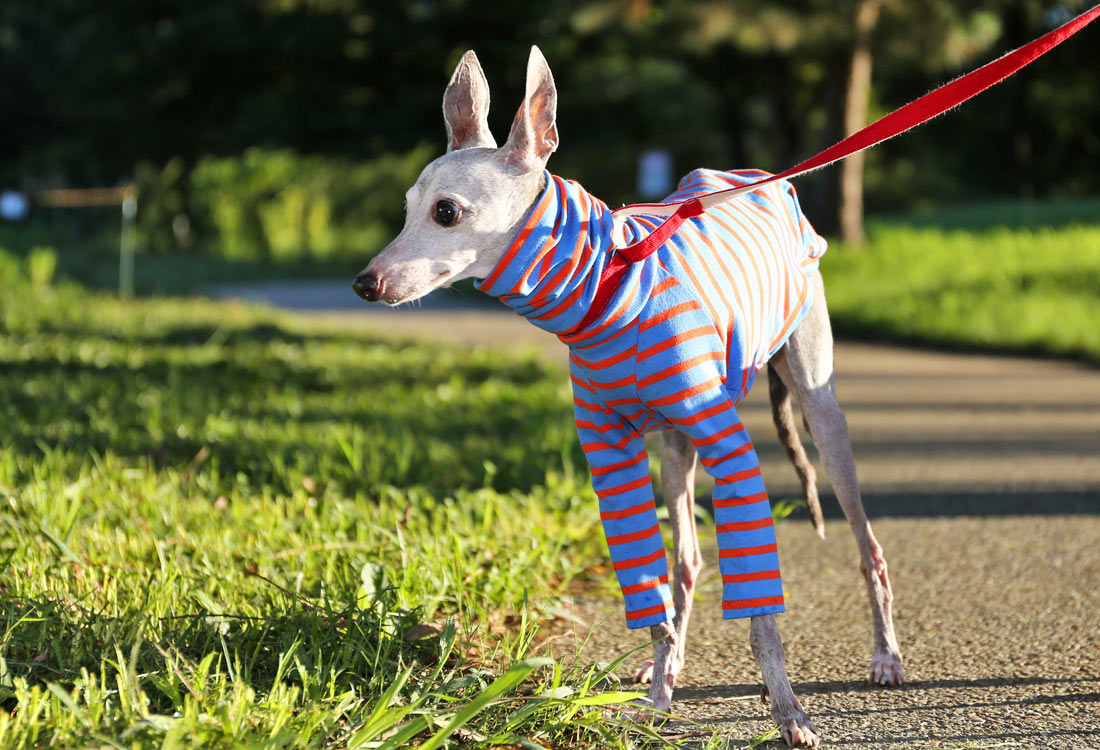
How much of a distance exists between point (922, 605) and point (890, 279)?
8795 mm

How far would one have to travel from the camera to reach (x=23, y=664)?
2.65 metres

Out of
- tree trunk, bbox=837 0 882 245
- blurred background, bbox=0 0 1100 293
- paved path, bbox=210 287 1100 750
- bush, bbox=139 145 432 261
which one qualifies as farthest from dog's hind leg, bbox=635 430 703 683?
bush, bbox=139 145 432 261

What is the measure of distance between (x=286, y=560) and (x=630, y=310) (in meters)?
1.63

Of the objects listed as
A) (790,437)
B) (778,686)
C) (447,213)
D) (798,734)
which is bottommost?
(798,734)

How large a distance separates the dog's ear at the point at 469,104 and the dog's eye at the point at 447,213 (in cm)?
21

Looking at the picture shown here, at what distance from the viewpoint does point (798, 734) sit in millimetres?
2658

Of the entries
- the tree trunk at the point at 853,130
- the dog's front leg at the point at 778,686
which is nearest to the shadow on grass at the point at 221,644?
the dog's front leg at the point at 778,686

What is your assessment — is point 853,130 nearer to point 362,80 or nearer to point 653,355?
point 362,80

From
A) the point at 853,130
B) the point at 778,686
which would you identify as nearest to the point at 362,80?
the point at 853,130

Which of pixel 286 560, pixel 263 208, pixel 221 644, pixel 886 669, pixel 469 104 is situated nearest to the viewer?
pixel 469 104

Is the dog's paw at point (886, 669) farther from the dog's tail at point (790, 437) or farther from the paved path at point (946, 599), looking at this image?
the dog's tail at point (790, 437)

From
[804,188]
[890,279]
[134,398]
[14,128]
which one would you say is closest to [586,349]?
[134,398]

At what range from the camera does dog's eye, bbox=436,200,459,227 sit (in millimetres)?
2465

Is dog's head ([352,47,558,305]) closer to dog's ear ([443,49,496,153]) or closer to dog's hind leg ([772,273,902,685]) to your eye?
dog's ear ([443,49,496,153])
